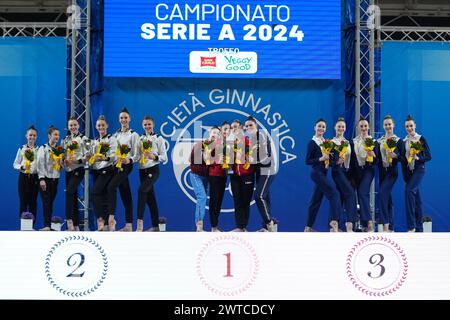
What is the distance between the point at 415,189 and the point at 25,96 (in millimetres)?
5363

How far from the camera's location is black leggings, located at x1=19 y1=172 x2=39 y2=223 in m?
9.45

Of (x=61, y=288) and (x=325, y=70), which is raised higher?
(x=325, y=70)

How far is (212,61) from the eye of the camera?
32.2ft

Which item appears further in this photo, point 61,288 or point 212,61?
point 212,61

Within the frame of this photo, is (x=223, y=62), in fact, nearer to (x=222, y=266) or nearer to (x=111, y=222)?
(x=111, y=222)

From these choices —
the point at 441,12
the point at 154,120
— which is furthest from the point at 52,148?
the point at 441,12

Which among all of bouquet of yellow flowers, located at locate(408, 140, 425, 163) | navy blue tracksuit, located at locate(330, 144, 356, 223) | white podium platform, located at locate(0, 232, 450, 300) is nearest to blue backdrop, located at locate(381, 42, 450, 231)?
bouquet of yellow flowers, located at locate(408, 140, 425, 163)

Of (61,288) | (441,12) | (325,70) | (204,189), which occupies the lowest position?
(61,288)

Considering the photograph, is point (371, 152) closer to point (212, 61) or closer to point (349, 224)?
point (349, 224)

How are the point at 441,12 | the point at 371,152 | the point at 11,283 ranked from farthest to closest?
the point at 441,12 < the point at 371,152 < the point at 11,283

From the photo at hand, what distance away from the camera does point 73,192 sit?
932 cm

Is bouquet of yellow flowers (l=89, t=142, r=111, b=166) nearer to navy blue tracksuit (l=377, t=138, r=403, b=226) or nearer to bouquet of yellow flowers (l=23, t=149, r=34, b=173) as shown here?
bouquet of yellow flowers (l=23, t=149, r=34, b=173)

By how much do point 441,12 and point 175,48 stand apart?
5.37 m

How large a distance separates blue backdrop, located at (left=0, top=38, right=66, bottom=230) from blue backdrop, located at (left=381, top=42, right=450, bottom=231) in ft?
14.9
